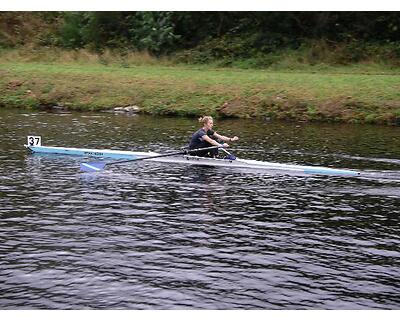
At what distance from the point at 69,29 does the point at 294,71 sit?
24934 millimetres

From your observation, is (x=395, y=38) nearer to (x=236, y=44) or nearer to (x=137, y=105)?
(x=236, y=44)

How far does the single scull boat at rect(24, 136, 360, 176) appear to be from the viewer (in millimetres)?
23366

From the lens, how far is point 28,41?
63.6 m

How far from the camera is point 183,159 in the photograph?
25422mm

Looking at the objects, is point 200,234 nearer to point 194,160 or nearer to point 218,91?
point 194,160

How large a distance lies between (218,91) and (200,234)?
26.8 m

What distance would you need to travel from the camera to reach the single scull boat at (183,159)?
23.4m

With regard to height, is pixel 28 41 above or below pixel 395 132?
above

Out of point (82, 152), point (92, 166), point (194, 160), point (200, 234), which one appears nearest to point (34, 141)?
point (82, 152)

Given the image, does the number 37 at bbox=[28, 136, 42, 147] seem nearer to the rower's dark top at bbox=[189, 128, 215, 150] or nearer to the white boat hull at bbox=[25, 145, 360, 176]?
the white boat hull at bbox=[25, 145, 360, 176]

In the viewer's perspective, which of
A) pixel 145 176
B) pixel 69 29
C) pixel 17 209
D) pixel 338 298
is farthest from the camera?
pixel 69 29

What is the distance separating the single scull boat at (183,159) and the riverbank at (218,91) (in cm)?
1490
